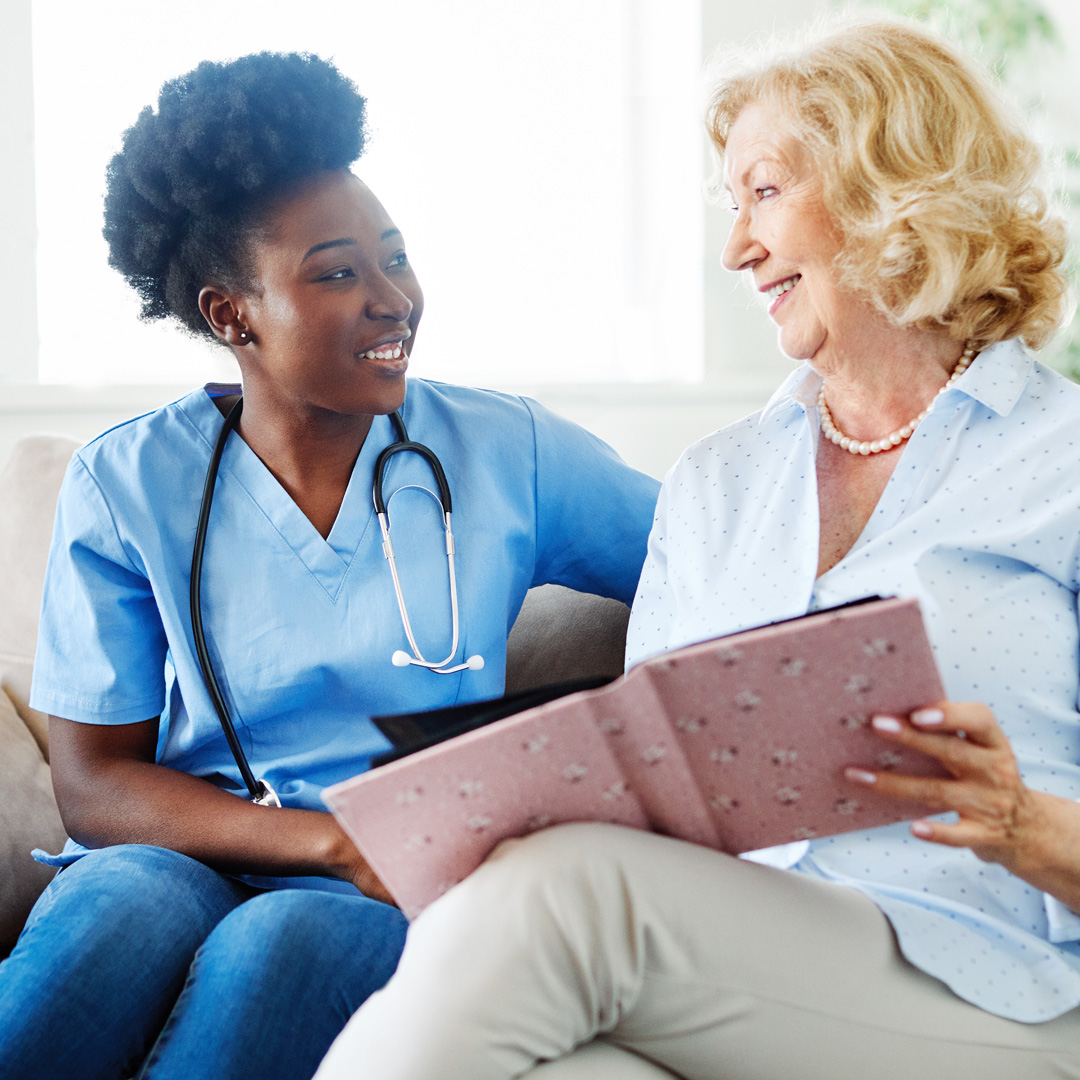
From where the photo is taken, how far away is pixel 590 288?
309 centimetres

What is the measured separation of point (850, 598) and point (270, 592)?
1.94 ft

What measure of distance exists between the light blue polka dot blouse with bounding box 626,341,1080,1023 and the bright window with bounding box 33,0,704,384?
194 centimetres

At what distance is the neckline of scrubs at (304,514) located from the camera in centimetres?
119

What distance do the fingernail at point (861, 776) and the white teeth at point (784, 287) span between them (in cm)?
54

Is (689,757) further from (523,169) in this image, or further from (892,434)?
(523,169)

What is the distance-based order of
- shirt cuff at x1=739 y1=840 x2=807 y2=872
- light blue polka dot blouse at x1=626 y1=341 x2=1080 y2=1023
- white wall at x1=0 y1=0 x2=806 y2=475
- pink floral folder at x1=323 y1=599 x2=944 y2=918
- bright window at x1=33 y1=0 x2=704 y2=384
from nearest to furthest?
pink floral folder at x1=323 y1=599 x2=944 y2=918
light blue polka dot blouse at x1=626 y1=341 x2=1080 y2=1023
shirt cuff at x1=739 y1=840 x2=807 y2=872
white wall at x1=0 y1=0 x2=806 y2=475
bright window at x1=33 y1=0 x2=704 y2=384

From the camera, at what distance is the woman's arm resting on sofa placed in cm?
106

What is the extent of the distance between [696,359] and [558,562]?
5.91ft

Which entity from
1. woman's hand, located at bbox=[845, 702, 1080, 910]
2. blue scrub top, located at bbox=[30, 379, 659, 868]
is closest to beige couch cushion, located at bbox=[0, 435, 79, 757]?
blue scrub top, located at bbox=[30, 379, 659, 868]

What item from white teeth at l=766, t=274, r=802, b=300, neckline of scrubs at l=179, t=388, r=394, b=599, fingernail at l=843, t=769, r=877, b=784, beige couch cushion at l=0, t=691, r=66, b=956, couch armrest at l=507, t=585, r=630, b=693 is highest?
white teeth at l=766, t=274, r=802, b=300

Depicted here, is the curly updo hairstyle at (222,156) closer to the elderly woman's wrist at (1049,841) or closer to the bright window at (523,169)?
the elderly woman's wrist at (1049,841)

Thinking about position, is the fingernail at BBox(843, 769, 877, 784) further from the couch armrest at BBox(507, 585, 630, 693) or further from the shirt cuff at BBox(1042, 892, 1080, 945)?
the couch armrest at BBox(507, 585, 630, 693)

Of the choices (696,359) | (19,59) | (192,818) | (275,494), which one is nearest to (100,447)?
(275,494)

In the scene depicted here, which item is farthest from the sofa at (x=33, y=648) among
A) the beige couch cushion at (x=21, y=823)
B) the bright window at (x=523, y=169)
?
the bright window at (x=523, y=169)
